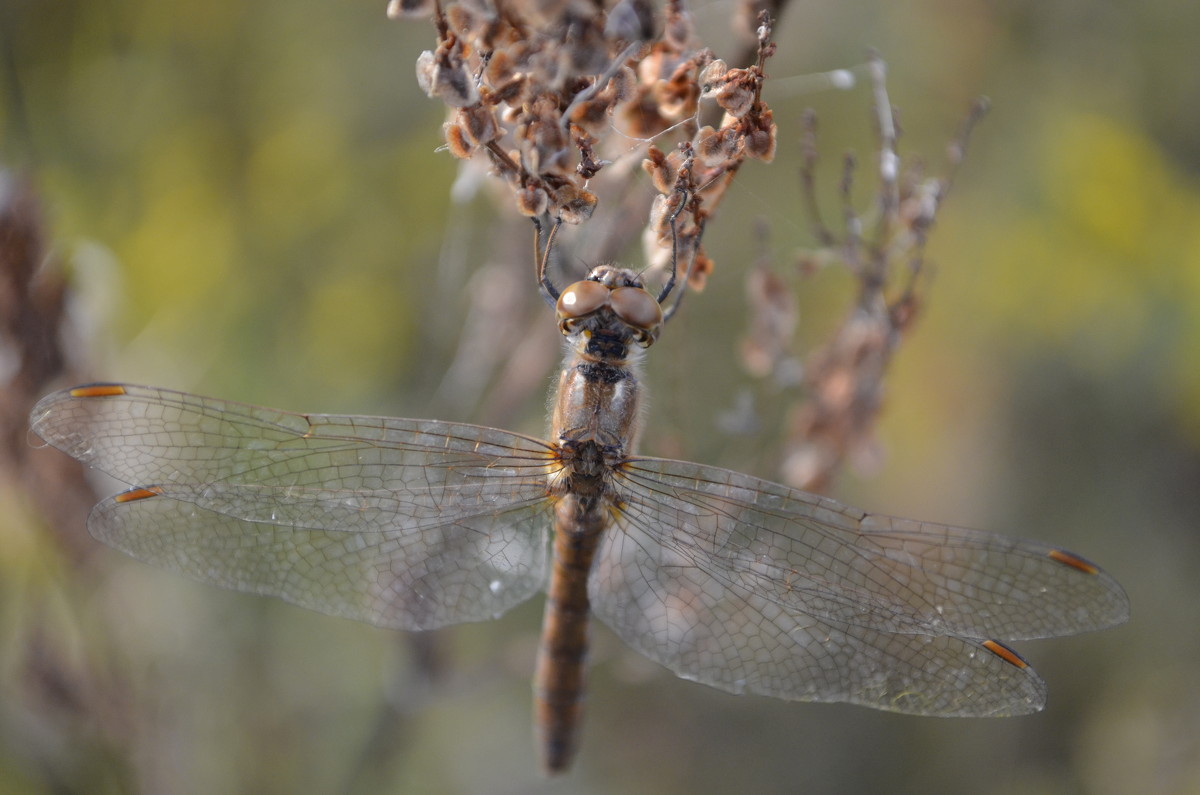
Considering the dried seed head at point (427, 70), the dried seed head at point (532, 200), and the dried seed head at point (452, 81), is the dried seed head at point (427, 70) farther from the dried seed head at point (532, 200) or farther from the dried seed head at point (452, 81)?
the dried seed head at point (532, 200)

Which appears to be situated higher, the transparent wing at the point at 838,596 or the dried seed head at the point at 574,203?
the dried seed head at the point at 574,203

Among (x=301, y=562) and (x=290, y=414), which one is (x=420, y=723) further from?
(x=290, y=414)

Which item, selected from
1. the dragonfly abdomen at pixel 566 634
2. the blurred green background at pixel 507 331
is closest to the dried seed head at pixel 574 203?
the dragonfly abdomen at pixel 566 634

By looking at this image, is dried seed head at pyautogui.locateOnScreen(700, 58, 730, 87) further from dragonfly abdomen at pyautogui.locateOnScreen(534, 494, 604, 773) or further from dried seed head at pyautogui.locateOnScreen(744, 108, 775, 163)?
dragonfly abdomen at pyautogui.locateOnScreen(534, 494, 604, 773)

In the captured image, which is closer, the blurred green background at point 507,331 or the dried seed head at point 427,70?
the dried seed head at point 427,70

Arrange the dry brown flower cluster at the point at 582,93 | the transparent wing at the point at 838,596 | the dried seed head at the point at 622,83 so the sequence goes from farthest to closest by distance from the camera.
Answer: the transparent wing at the point at 838,596
the dried seed head at the point at 622,83
the dry brown flower cluster at the point at 582,93

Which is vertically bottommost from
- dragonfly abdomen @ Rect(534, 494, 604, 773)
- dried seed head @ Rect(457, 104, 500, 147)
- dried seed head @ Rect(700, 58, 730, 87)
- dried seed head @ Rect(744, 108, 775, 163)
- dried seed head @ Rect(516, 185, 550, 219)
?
dragonfly abdomen @ Rect(534, 494, 604, 773)

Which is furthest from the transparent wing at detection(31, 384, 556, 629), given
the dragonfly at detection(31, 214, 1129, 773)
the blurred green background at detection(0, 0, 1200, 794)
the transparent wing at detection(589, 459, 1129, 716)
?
the blurred green background at detection(0, 0, 1200, 794)
